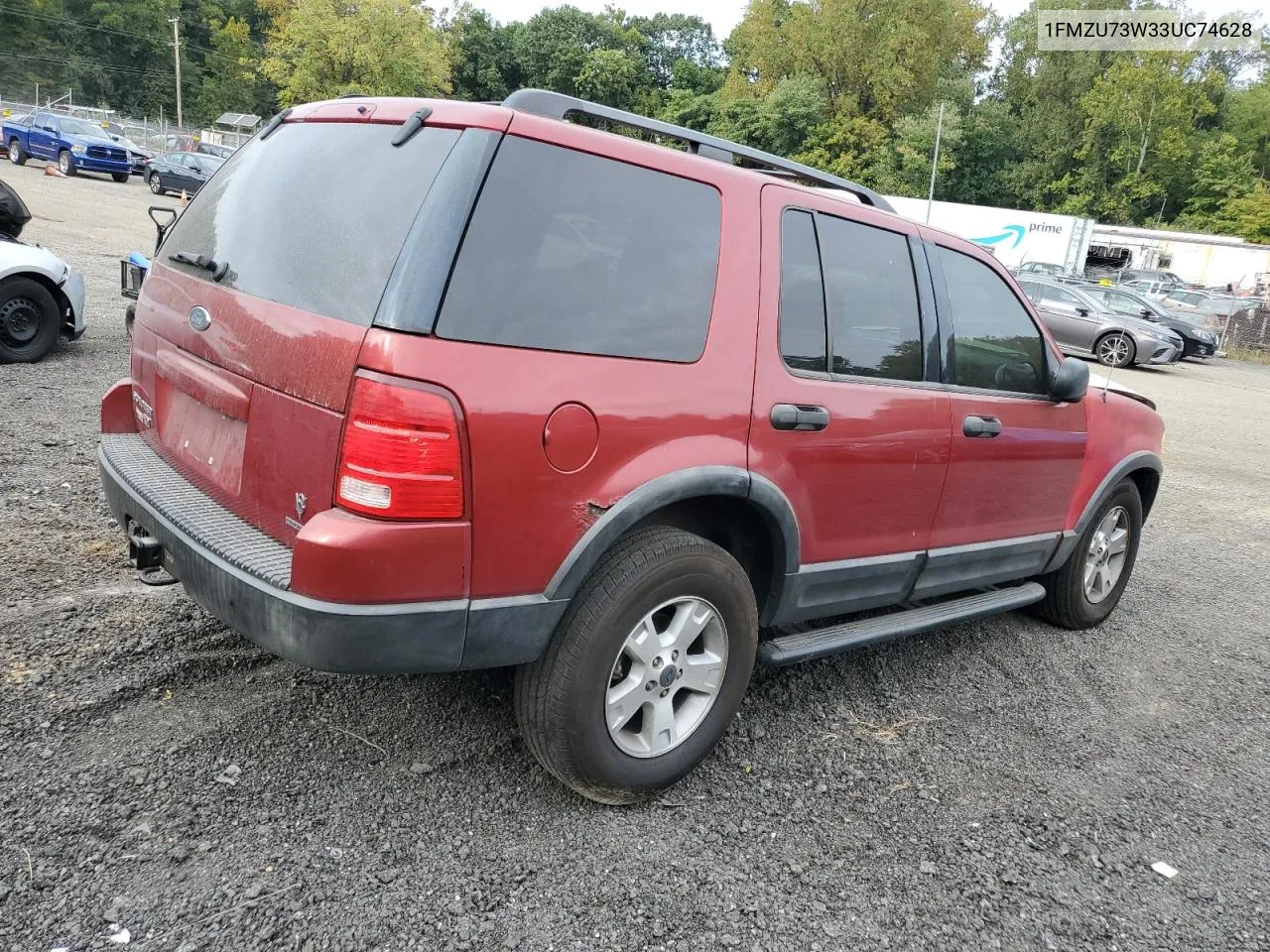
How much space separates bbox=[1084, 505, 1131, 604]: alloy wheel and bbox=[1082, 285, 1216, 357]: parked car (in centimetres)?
1716

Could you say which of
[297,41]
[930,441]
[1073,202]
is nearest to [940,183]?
[1073,202]

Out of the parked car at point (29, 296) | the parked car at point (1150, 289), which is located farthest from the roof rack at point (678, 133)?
the parked car at point (1150, 289)

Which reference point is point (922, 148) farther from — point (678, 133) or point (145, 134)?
point (678, 133)

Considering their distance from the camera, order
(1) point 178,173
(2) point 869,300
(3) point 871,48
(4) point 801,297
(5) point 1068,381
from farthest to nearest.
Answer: (3) point 871,48 < (1) point 178,173 < (5) point 1068,381 < (2) point 869,300 < (4) point 801,297

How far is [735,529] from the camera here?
3.04 metres

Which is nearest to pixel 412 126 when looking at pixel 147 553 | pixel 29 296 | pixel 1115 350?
pixel 147 553

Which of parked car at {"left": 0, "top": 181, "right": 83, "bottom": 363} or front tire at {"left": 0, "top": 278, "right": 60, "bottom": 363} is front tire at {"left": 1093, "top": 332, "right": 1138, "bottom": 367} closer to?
parked car at {"left": 0, "top": 181, "right": 83, "bottom": 363}

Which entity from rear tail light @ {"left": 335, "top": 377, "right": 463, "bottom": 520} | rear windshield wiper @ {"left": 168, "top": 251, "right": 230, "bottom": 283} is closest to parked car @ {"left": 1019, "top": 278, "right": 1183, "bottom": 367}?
rear windshield wiper @ {"left": 168, "top": 251, "right": 230, "bottom": 283}

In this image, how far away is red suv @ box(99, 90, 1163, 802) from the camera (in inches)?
88.2

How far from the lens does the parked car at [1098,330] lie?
62.0 ft

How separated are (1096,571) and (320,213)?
4009mm

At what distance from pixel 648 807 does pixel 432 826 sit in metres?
0.65

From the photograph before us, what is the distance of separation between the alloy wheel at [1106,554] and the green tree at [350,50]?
50.3 m

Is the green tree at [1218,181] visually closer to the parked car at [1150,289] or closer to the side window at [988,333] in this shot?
the parked car at [1150,289]
